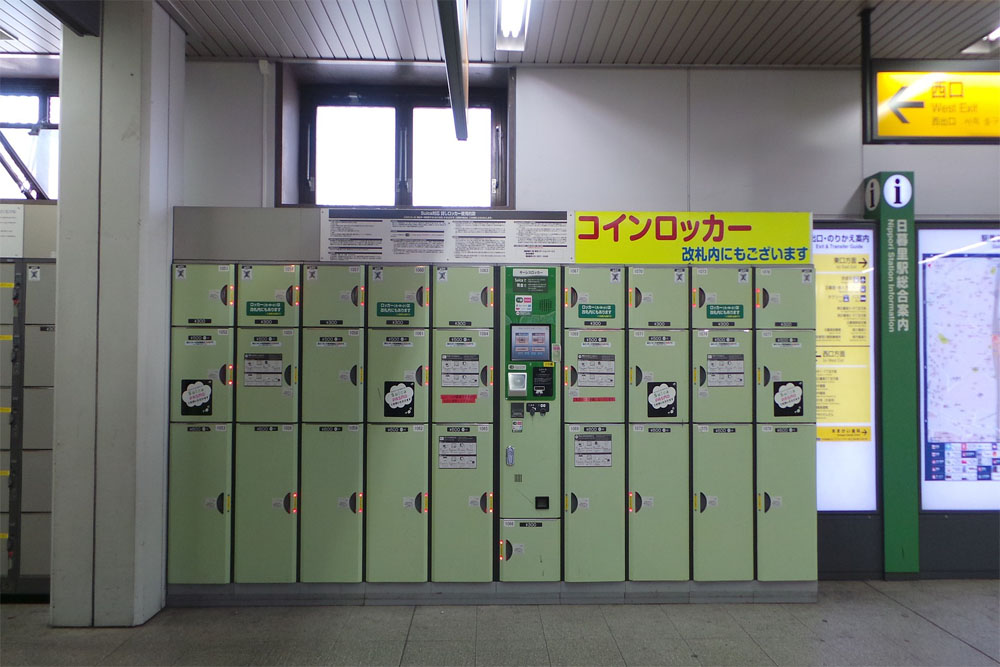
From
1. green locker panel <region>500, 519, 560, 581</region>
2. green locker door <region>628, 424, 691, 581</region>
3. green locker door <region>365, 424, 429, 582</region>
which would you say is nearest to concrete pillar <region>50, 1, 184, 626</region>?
green locker door <region>365, 424, 429, 582</region>

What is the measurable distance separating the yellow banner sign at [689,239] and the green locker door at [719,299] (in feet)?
0.36

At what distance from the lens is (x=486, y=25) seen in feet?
14.5

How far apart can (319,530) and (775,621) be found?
3.15 m

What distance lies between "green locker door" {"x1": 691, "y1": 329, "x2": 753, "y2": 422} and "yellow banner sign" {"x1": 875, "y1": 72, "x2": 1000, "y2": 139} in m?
2.19

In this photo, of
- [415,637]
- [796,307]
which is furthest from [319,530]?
[796,307]

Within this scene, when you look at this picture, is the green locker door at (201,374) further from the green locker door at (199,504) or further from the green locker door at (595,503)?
the green locker door at (595,503)

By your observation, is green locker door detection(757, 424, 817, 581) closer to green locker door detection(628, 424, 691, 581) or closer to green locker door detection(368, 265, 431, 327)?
green locker door detection(628, 424, 691, 581)

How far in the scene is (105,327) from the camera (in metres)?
3.89

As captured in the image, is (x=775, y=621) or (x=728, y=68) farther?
(x=728, y=68)

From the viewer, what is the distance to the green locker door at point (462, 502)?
13.9 feet

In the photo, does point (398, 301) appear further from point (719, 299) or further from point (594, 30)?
point (594, 30)

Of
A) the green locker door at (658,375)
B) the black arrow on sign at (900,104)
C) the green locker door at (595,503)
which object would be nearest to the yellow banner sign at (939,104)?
the black arrow on sign at (900,104)

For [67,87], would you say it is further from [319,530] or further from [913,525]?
[913,525]

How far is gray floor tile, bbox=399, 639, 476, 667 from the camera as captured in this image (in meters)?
3.44
